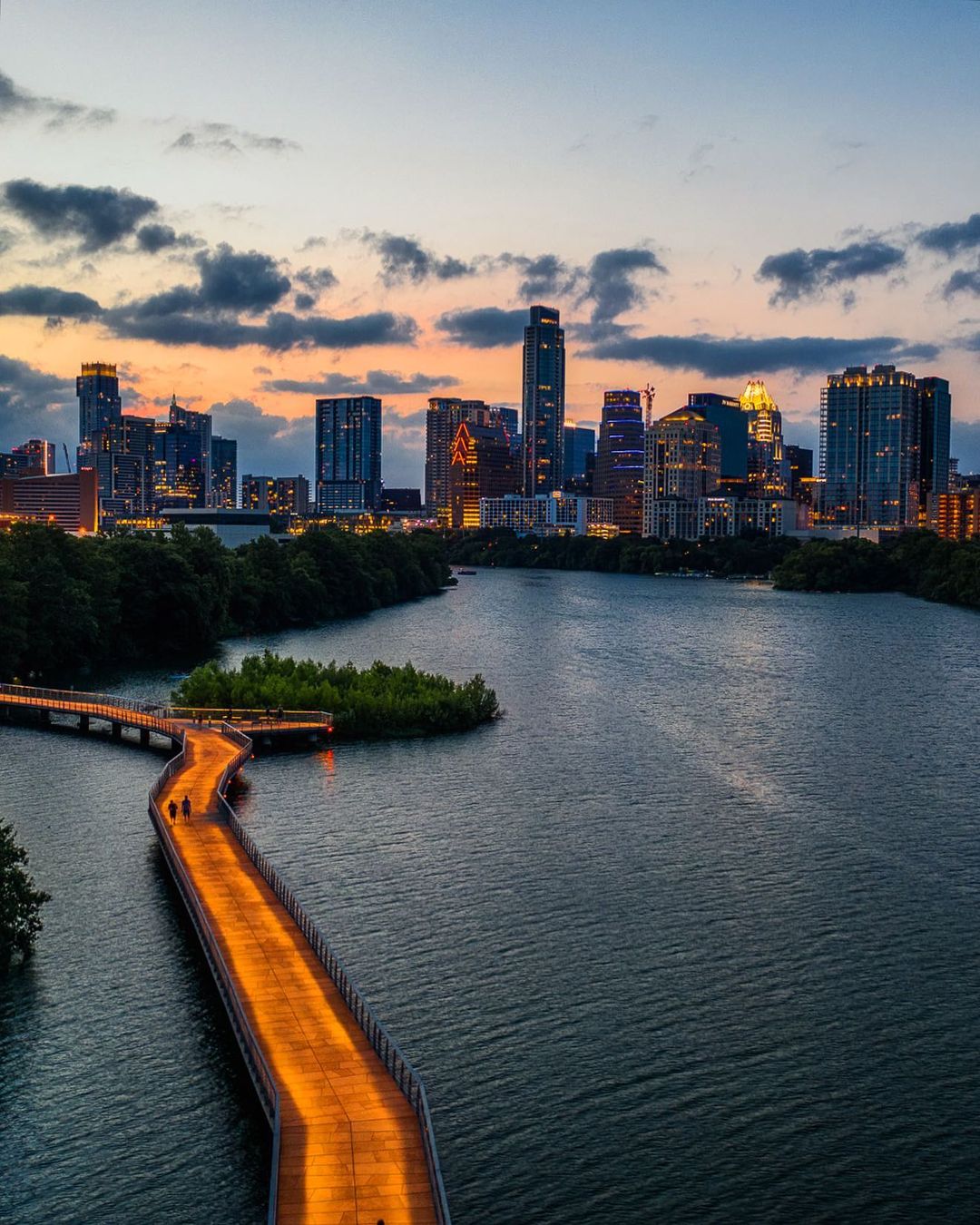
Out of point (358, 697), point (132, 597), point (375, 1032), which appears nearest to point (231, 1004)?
point (375, 1032)

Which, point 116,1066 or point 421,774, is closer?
point 116,1066

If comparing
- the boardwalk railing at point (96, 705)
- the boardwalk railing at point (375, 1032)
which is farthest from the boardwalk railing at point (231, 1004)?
the boardwalk railing at point (96, 705)

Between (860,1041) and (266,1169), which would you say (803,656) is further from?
(266,1169)

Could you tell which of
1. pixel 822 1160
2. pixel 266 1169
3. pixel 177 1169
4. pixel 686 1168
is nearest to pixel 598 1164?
pixel 686 1168

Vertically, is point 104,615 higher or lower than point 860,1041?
higher

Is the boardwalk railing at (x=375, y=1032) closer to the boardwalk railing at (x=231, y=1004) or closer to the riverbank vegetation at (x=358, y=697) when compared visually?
the boardwalk railing at (x=231, y=1004)

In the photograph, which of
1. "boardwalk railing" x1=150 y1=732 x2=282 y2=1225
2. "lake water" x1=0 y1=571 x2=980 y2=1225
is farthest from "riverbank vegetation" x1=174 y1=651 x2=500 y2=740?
"boardwalk railing" x1=150 y1=732 x2=282 y2=1225
